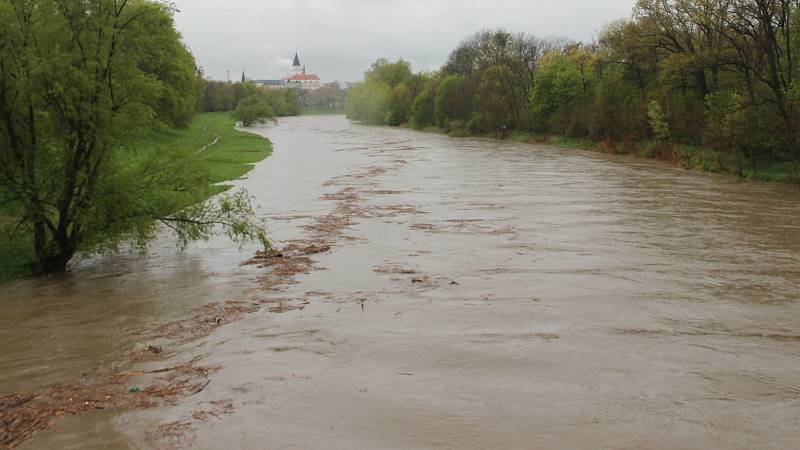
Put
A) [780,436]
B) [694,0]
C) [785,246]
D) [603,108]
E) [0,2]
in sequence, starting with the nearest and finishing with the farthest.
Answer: [780,436] → [0,2] → [785,246] → [694,0] → [603,108]

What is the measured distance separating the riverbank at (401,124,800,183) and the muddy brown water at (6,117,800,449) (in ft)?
38.0

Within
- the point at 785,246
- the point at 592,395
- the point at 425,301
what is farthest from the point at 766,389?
the point at 785,246

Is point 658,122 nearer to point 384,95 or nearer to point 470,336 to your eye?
point 470,336

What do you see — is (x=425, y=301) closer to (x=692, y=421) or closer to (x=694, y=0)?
(x=692, y=421)

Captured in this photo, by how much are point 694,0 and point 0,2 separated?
36.0 meters

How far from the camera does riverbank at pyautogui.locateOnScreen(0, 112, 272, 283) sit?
51.7 ft

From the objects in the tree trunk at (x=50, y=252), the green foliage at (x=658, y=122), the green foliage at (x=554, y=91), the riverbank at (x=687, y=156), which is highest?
the green foliage at (x=554, y=91)

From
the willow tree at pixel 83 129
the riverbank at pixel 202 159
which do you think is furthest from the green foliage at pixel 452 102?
the willow tree at pixel 83 129

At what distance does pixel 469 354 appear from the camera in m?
9.67

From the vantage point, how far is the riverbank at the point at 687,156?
1277 inches

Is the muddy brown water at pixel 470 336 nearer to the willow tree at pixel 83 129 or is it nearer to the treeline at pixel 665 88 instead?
the willow tree at pixel 83 129

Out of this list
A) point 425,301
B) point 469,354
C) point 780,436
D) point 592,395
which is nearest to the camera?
point 780,436

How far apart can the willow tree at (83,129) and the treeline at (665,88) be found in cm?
2832

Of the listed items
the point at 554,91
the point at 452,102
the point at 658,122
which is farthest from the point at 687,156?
the point at 452,102
